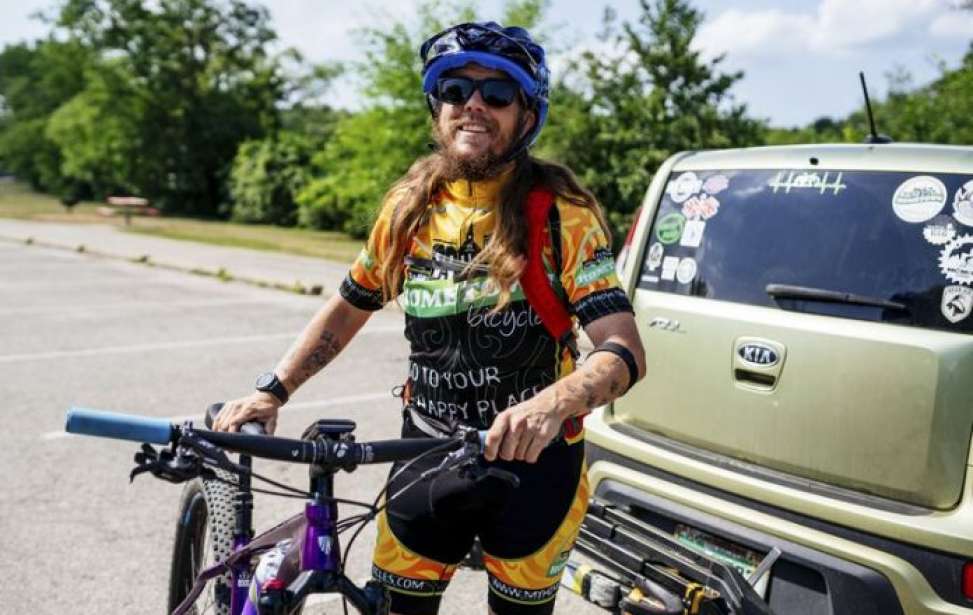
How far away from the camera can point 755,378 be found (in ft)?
10.0

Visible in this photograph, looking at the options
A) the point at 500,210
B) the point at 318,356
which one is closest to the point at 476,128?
the point at 500,210

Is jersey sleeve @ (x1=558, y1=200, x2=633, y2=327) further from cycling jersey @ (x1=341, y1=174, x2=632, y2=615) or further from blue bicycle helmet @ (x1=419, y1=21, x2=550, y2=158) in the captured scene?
blue bicycle helmet @ (x1=419, y1=21, x2=550, y2=158)

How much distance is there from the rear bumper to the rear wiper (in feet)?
2.27

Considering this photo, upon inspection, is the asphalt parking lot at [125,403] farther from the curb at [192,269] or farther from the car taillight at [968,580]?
the car taillight at [968,580]

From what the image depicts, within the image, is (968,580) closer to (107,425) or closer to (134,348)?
(107,425)

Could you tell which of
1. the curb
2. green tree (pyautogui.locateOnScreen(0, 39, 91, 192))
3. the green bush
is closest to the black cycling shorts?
the curb

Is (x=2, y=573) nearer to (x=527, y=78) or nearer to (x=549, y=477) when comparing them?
(x=549, y=477)

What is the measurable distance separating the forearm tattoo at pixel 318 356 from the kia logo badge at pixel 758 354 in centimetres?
143

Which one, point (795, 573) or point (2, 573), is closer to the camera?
point (795, 573)

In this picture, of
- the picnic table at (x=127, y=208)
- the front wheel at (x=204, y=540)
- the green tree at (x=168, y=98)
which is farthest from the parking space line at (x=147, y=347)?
the green tree at (x=168, y=98)

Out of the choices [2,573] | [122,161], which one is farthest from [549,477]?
[122,161]

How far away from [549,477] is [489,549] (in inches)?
9.4

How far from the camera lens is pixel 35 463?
5.47m

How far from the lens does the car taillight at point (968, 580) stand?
97.7 inches
